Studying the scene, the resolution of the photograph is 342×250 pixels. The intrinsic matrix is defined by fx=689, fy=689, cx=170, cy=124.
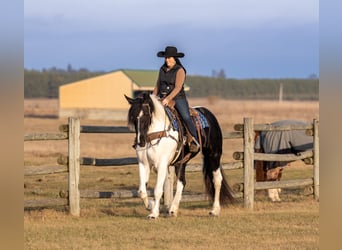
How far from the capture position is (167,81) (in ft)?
35.7

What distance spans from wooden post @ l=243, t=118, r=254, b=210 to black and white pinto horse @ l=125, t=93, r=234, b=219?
1.04m

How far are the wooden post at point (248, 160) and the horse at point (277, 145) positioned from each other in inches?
72.0

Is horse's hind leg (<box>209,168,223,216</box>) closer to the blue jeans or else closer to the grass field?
the grass field

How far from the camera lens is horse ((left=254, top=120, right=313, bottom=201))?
14.7 m

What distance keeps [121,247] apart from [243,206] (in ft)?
15.6

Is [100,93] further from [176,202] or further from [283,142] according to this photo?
[176,202]

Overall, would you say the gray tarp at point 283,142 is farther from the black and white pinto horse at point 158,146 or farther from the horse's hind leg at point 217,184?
the black and white pinto horse at point 158,146

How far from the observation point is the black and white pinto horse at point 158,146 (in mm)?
10180

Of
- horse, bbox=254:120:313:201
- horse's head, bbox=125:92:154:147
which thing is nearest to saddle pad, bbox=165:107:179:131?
horse's head, bbox=125:92:154:147

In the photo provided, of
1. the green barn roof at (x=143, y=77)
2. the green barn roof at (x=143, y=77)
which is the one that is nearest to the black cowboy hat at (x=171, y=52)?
the green barn roof at (x=143, y=77)

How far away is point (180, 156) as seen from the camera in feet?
36.2

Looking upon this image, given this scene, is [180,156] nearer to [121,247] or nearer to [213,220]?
[213,220]
